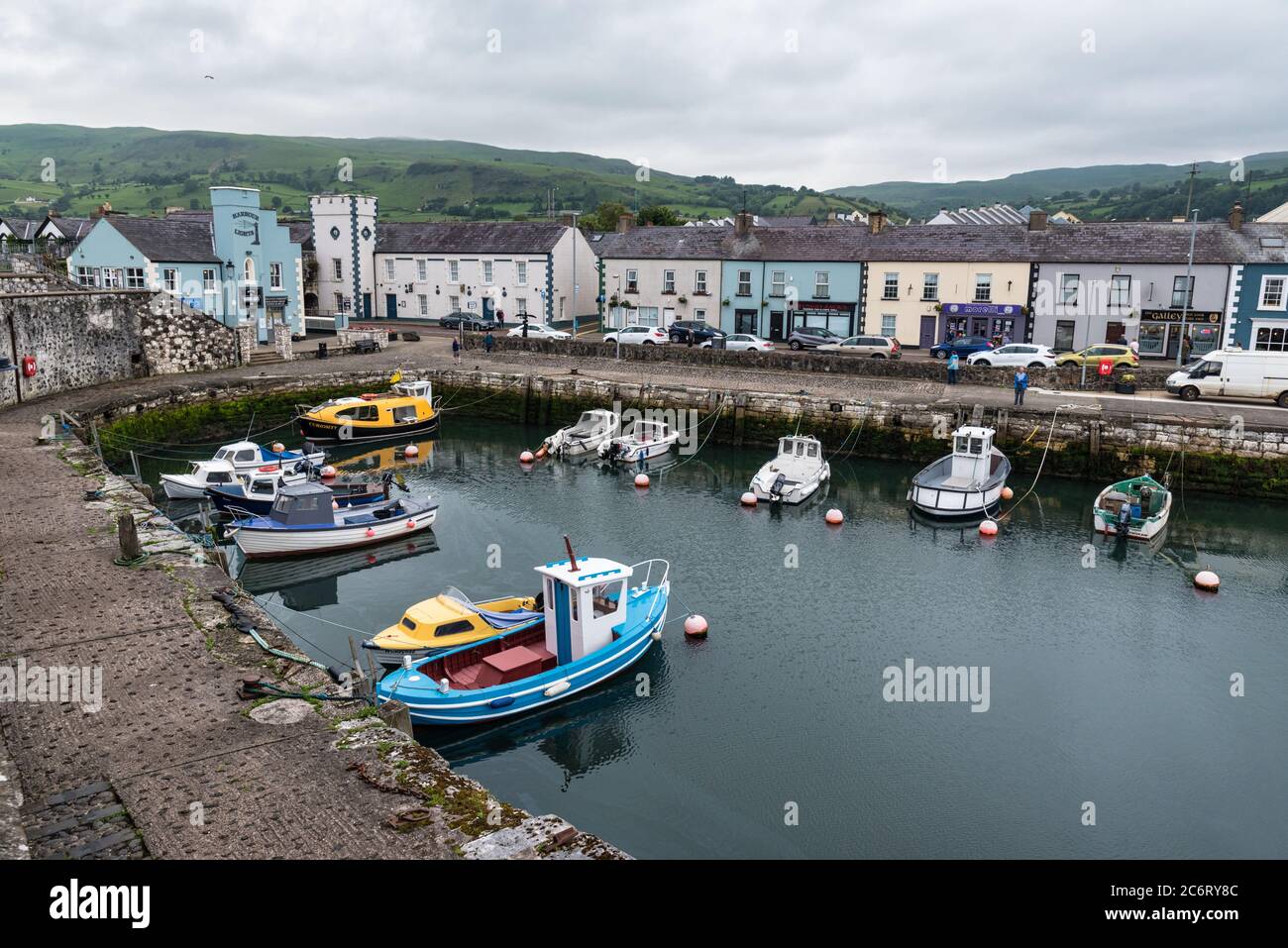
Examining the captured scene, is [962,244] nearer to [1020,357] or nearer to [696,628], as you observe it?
[1020,357]

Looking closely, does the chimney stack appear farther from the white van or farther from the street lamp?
the white van

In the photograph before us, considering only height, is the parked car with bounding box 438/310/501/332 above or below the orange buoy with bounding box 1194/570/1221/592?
above

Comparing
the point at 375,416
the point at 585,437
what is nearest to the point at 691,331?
the point at 585,437

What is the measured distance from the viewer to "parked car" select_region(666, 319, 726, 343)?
46312 millimetres

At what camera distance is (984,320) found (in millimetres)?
44469

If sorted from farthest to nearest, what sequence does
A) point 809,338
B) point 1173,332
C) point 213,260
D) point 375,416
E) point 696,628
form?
point 809,338 < point 213,260 < point 1173,332 < point 375,416 < point 696,628

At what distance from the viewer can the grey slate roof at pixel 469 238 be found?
5250 cm

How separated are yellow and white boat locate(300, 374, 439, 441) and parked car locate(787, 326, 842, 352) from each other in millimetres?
18762

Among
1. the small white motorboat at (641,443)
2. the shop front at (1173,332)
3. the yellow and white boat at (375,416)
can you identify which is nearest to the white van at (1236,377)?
the shop front at (1173,332)

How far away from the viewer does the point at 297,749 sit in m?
10.5

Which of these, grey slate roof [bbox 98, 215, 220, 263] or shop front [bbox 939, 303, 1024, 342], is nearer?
grey slate roof [bbox 98, 215, 220, 263]

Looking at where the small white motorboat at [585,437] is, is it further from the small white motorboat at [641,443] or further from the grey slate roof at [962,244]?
the grey slate roof at [962,244]

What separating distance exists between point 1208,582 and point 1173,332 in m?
25.1

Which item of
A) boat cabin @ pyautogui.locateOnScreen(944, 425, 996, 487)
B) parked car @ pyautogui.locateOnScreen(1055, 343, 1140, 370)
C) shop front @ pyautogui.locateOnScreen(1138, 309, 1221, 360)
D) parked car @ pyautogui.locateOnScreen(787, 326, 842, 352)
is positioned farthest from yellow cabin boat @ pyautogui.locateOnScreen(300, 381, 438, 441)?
shop front @ pyautogui.locateOnScreen(1138, 309, 1221, 360)
